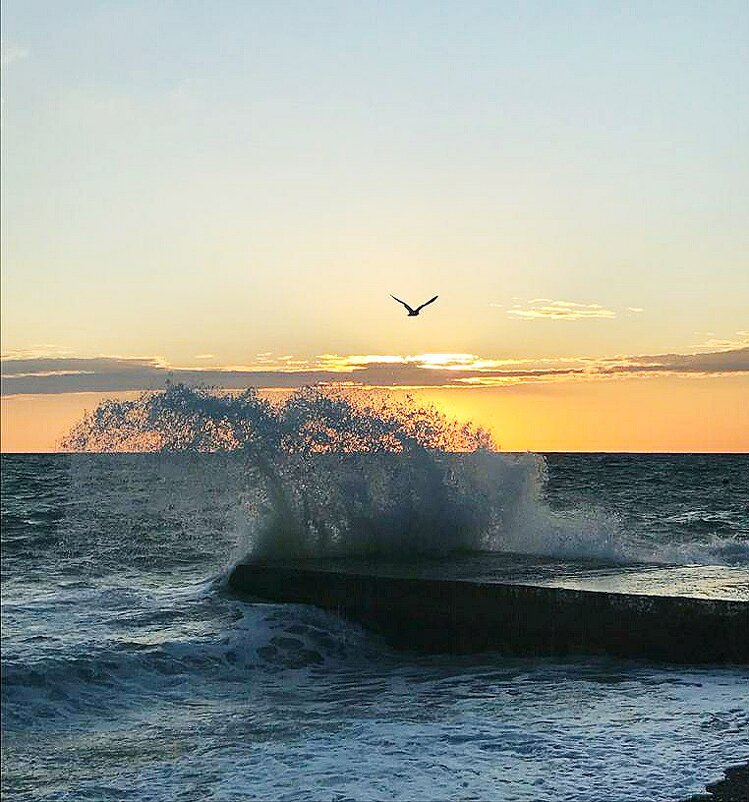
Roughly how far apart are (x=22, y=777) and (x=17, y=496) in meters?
24.9

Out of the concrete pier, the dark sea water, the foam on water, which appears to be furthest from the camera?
the foam on water

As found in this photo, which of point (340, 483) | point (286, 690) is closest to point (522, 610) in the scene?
point (286, 690)

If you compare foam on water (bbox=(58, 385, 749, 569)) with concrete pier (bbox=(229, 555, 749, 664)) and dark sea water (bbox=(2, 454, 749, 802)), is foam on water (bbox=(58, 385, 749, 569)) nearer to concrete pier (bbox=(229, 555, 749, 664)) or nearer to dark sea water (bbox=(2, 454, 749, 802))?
dark sea water (bbox=(2, 454, 749, 802))

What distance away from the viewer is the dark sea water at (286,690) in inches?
229

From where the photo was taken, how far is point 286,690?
8.30 meters

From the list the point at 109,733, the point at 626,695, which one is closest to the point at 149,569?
the point at 109,733

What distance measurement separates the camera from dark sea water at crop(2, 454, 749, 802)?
5809mm

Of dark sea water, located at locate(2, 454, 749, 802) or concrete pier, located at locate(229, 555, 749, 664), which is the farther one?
concrete pier, located at locate(229, 555, 749, 664)

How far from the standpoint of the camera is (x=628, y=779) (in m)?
5.70

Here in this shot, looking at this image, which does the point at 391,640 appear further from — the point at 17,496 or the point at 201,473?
the point at 17,496

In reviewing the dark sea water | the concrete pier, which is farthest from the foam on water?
the concrete pier

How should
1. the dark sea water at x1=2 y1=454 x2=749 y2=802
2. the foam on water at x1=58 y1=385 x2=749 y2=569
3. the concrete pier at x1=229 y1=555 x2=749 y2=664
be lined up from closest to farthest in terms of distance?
the dark sea water at x1=2 y1=454 x2=749 y2=802 → the concrete pier at x1=229 y1=555 x2=749 y2=664 → the foam on water at x1=58 y1=385 x2=749 y2=569

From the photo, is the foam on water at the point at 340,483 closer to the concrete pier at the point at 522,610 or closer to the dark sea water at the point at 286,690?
the dark sea water at the point at 286,690

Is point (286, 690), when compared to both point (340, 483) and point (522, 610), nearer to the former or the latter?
point (522, 610)
